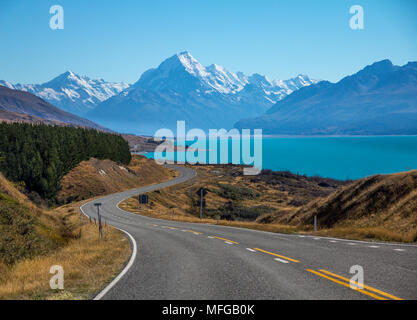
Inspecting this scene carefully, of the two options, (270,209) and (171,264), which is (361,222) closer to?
(171,264)

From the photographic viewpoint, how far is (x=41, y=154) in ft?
220

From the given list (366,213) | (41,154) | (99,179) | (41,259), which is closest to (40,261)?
(41,259)

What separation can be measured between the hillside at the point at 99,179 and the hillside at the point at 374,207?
52.5 m

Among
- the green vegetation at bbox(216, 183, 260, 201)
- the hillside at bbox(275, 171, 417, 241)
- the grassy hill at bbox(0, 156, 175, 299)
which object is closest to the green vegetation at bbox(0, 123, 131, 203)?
the green vegetation at bbox(216, 183, 260, 201)

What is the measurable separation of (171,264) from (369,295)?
586 cm

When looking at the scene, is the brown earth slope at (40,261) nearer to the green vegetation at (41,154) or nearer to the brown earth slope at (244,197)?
the brown earth slope at (244,197)

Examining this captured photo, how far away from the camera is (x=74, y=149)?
80.2 m

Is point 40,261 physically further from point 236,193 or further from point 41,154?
point 236,193

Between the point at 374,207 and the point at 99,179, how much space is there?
6548cm

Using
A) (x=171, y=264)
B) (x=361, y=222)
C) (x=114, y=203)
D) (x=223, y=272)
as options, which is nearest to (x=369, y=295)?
(x=223, y=272)

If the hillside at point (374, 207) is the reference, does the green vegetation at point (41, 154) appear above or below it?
above

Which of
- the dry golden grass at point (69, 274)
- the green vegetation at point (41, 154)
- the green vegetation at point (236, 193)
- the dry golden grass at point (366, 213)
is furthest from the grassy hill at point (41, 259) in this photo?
the green vegetation at point (236, 193)

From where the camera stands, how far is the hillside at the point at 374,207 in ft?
62.3

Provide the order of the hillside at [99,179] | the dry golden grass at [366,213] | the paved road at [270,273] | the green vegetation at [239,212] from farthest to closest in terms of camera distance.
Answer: the hillside at [99,179], the green vegetation at [239,212], the dry golden grass at [366,213], the paved road at [270,273]
